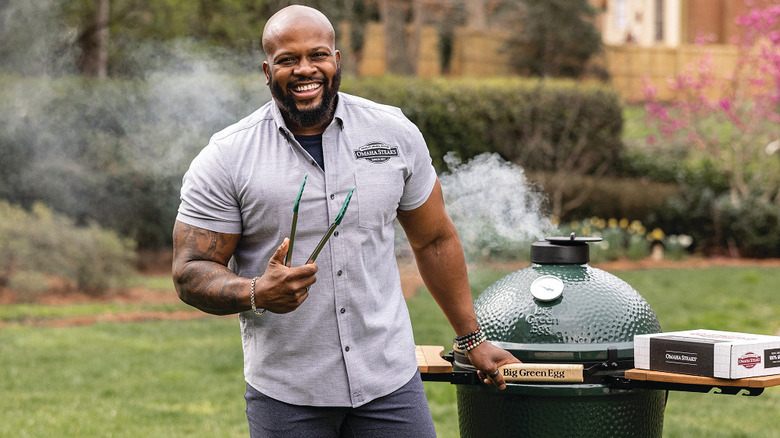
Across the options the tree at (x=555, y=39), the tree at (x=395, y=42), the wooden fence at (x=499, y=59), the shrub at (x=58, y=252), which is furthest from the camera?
the wooden fence at (x=499, y=59)

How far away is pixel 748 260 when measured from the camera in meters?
13.7

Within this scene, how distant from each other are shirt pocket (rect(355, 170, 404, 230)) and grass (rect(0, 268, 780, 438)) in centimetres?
296

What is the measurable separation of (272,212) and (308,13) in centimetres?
54

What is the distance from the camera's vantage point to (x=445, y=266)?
283cm

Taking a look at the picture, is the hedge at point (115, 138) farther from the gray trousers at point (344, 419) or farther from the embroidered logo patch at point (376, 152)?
the gray trousers at point (344, 419)

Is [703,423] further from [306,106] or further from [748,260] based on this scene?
[748,260]

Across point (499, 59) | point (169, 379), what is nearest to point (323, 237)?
point (169, 379)

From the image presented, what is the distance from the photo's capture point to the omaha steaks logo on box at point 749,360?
2.68 meters

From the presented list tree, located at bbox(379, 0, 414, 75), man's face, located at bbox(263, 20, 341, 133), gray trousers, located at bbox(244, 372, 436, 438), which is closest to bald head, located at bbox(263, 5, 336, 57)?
man's face, located at bbox(263, 20, 341, 133)

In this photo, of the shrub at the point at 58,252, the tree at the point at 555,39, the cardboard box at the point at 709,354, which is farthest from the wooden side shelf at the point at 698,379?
the tree at the point at 555,39

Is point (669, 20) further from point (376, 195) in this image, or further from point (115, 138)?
point (376, 195)

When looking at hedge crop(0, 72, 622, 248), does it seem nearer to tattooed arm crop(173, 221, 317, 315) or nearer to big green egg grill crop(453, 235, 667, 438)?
big green egg grill crop(453, 235, 667, 438)

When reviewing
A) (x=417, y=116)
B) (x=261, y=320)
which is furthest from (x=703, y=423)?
(x=417, y=116)

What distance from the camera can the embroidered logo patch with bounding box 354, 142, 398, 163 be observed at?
2.54m
